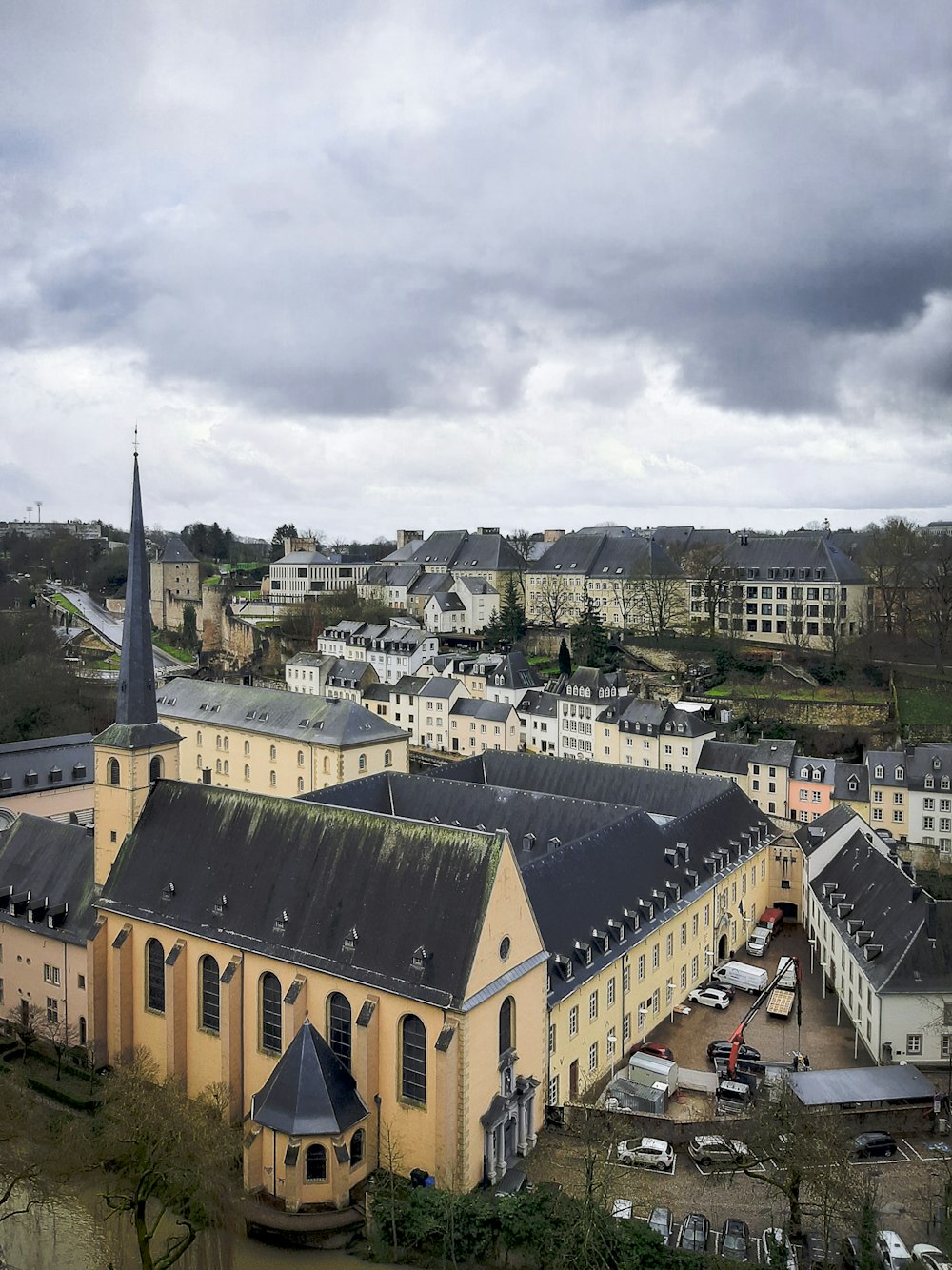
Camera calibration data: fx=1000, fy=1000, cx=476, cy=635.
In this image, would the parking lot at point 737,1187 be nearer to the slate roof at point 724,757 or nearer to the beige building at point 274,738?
the beige building at point 274,738

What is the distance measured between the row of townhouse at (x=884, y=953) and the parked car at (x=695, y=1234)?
36.9ft

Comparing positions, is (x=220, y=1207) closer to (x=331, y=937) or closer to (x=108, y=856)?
(x=331, y=937)

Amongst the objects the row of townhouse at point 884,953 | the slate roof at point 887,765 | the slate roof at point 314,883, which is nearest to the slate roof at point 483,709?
the slate roof at point 887,765

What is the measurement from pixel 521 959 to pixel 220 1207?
29.9 feet

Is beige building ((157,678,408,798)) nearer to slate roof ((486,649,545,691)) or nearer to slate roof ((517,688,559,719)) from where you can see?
slate roof ((517,688,559,719))

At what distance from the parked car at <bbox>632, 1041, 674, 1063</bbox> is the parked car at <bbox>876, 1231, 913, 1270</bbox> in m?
10.2

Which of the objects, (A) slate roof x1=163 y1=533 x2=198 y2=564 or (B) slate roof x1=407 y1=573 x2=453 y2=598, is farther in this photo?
(A) slate roof x1=163 y1=533 x2=198 y2=564

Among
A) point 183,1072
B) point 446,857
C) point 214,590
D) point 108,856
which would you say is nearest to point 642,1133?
point 446,857

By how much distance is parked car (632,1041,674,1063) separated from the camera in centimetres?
3227

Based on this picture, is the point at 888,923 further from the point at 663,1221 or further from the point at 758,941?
the point at 663,1221

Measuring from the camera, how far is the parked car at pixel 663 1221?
2252cm

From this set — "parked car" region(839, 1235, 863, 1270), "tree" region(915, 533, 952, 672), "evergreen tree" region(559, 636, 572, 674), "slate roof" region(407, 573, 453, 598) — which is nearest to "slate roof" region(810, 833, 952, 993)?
"parked car" region(839, 1235, 863, 1270)

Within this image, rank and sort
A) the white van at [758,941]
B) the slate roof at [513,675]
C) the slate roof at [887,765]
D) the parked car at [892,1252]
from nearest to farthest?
the parked car at [892,1252]
the white van at [758,941]
the slate roof at [887,765]
the slate roof at [513,675]

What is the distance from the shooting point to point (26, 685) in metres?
69.4
